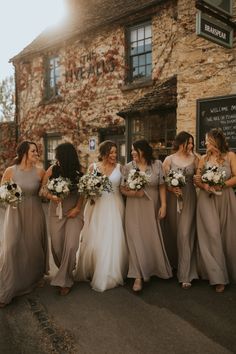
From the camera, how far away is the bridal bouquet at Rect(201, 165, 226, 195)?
4.74 m

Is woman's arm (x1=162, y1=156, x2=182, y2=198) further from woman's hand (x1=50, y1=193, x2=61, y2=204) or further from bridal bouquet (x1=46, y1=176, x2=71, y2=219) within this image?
woman's hand (x1=50, y1=193, x2=61, y2=204)

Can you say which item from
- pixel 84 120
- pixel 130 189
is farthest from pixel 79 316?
pixel 84 120

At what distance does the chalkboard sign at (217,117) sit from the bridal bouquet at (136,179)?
3.03 m

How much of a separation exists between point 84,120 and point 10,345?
11493 millimetres

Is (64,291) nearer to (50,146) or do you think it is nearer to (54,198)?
(54,198)

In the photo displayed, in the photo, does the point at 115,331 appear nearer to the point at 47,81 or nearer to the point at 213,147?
the point at 213,147

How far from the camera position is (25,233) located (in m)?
5.11

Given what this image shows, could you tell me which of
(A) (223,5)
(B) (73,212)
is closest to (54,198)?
(B) (73,212)

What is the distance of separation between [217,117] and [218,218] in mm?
3049

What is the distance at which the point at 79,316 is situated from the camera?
4.15m

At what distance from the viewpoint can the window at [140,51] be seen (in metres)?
12.3

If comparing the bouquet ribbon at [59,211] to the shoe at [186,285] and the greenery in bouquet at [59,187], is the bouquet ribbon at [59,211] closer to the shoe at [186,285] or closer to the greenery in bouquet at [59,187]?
the greenery in bouquet at [59,187]

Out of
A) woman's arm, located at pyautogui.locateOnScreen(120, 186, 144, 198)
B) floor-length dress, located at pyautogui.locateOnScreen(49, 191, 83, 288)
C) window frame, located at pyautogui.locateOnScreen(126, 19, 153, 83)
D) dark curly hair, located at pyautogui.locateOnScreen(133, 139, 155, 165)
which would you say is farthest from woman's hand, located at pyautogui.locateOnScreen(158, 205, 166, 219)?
window frame, located at pyautogui.locateOnScreen(126, 19, 153, 83)

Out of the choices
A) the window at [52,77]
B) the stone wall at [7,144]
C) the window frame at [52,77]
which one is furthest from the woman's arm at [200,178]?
the stone wall at [7,144]
